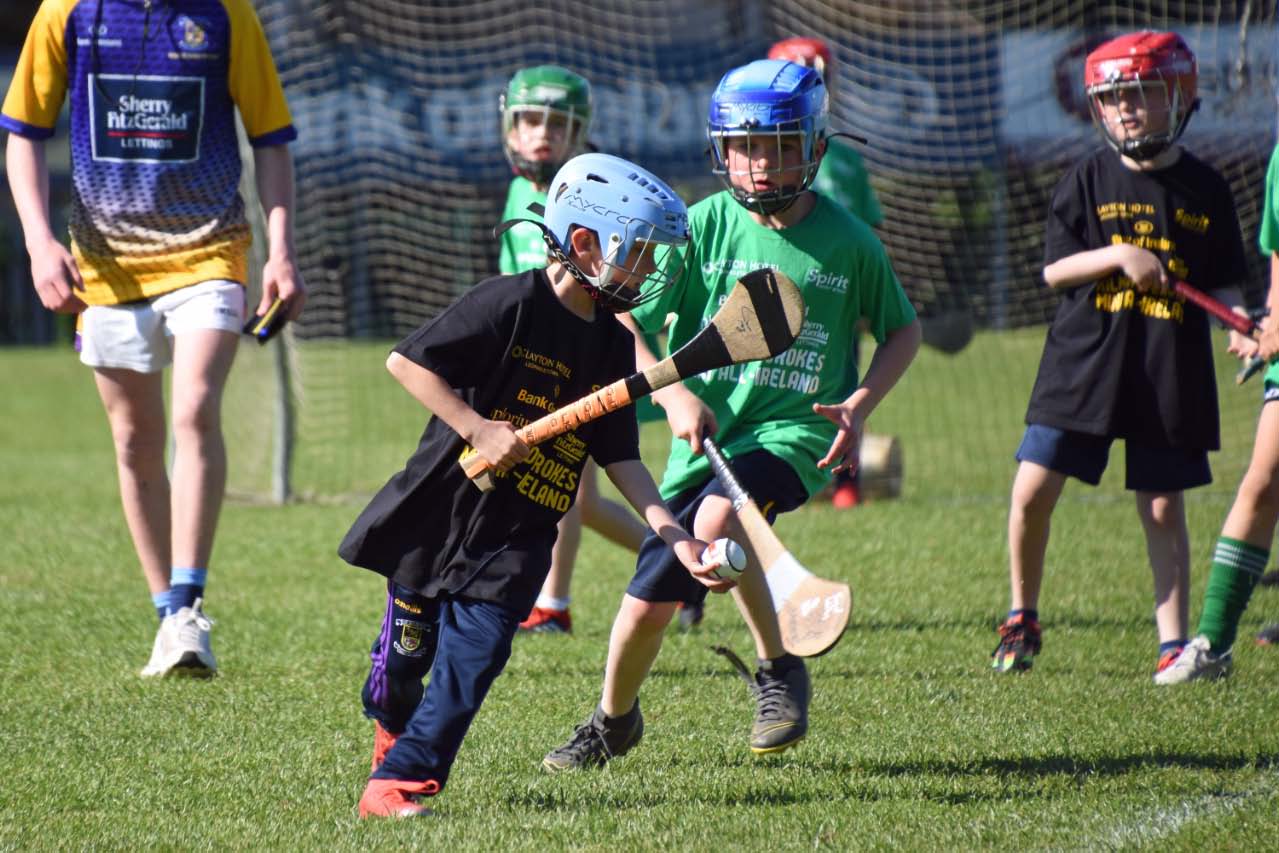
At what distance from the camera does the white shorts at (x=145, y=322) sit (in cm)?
448

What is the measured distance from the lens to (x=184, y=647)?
4.39 metres

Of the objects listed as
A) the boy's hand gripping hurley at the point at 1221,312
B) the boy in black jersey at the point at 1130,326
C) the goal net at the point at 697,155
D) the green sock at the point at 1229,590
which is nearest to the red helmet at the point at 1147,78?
the boy in black jersey at the point at 1130,326

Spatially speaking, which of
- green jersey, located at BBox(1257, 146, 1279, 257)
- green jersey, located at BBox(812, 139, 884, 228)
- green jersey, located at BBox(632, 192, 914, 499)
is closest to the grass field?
green jersey, located at BBox(632, 192, 914, 499)

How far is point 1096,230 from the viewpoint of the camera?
4.62m

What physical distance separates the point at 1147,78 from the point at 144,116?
A: 9.41 ft

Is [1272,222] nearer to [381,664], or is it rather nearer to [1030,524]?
[1030,524]

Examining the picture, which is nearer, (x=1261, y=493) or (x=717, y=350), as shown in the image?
(x=717, y=350)

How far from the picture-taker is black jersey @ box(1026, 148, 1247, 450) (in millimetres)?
4570

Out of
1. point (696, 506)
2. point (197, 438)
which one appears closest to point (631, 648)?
point (696, 506)

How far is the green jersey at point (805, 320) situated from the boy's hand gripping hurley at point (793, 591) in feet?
1.26

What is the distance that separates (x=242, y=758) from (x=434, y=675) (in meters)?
0.77

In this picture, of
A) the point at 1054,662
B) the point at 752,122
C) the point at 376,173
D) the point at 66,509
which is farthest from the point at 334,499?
the point at 752,122

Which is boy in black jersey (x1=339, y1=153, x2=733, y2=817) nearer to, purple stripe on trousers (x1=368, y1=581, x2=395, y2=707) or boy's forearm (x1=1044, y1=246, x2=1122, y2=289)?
purple stripe on trousers (x1=368, y1=581, x2=395, y2=707)

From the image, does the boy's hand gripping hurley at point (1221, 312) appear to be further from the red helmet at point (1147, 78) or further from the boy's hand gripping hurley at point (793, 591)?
the boy's hand gripping hurley at point (793, 591)
